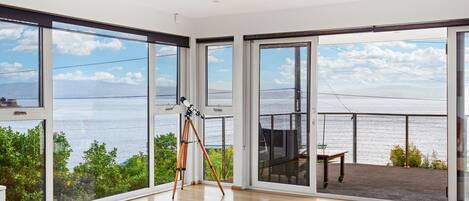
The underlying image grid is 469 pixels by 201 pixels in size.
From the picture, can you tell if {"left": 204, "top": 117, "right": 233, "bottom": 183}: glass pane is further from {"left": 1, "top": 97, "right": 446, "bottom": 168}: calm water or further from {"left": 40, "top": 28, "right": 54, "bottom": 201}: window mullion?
{"left": 40, "top": 28, "right": 54, "bottom": 201}: window mullion

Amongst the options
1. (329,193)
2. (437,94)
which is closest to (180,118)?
(329,193)

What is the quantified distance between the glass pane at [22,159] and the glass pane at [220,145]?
96.3 inches

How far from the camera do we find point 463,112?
486 cm

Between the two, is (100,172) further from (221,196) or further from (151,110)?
(221,196)

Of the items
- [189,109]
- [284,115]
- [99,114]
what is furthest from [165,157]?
[284,115]

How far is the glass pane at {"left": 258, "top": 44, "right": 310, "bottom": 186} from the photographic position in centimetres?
579

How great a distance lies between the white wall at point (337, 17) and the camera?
4.86 meters

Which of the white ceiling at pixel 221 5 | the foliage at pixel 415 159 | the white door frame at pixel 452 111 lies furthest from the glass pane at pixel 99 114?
the foliage at pixel 415 159

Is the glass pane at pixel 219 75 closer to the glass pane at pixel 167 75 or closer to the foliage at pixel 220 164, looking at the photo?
the glass pane at pixel 167 75

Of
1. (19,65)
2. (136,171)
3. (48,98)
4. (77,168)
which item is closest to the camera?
(19,65)

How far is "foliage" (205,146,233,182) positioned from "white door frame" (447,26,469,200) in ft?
8.97

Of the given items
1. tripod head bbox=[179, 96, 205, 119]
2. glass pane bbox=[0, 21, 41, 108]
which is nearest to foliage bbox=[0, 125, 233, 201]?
glass pane bbox=[0, 21, 41, 108]

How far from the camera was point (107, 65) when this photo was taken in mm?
5406

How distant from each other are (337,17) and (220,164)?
8.37 ft
